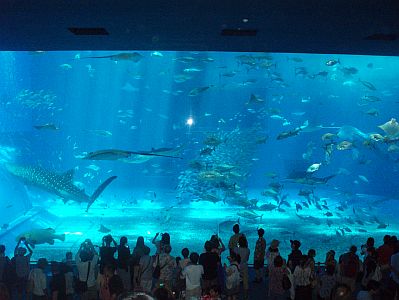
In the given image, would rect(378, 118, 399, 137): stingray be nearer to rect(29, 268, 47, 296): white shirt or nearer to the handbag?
the handbag

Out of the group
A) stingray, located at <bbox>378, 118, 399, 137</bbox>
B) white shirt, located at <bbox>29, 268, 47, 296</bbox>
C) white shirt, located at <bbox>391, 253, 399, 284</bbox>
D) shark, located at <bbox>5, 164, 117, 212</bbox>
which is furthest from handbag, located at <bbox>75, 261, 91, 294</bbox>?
stingray, located at <bbox>378, 118, 399, 137</bbox>

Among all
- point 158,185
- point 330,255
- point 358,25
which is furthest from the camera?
point 158,185

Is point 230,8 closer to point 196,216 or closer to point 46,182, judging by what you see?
point 46,182

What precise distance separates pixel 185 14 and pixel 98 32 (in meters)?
2.09

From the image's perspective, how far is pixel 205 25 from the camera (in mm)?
7457

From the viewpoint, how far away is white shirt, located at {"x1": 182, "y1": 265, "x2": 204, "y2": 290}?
5461mm

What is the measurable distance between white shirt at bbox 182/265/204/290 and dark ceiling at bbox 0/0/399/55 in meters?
3.91

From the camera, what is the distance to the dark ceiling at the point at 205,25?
6211mm

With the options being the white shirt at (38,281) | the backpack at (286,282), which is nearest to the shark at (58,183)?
the white shirt at (38,281)

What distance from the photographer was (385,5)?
5.98m

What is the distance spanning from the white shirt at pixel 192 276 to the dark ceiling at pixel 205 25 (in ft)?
12.8

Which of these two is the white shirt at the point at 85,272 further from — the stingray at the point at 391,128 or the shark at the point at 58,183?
the stingray at the point at 391,128

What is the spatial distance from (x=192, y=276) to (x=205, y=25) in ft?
14.9

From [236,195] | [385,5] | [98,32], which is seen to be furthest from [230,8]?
[236,195]
